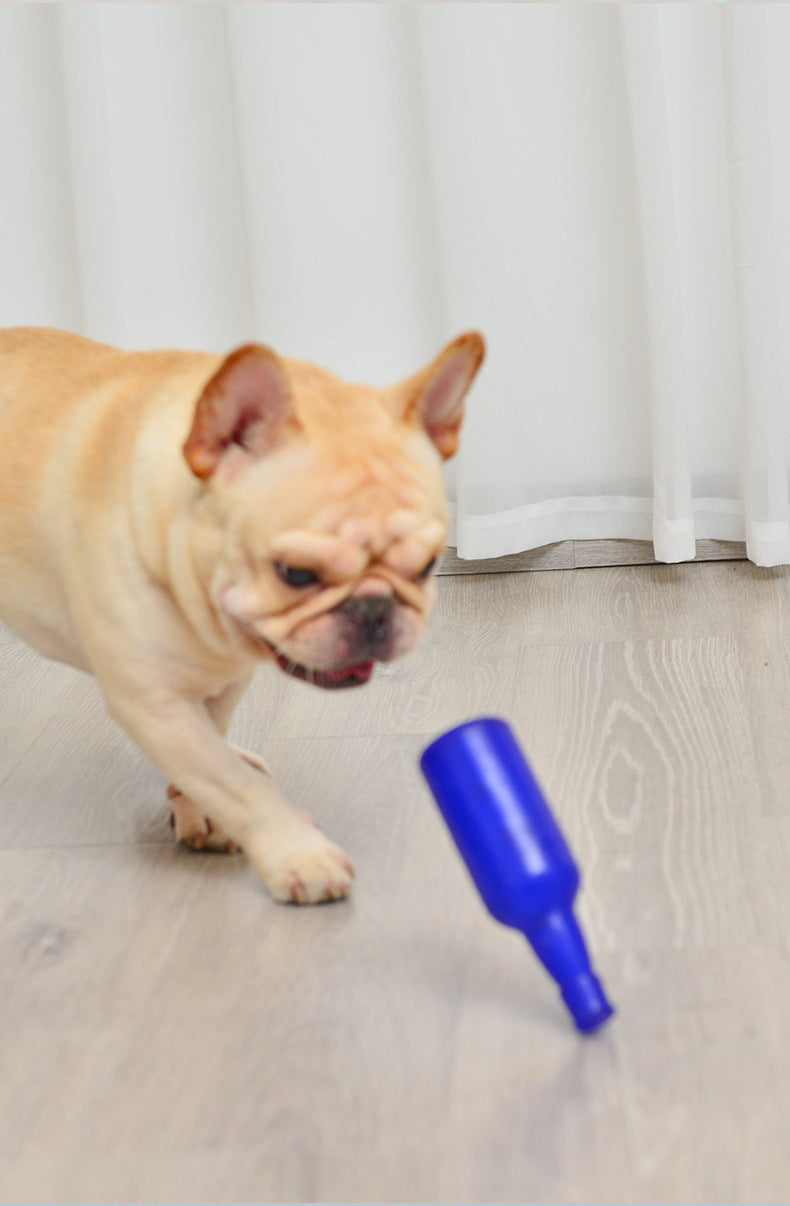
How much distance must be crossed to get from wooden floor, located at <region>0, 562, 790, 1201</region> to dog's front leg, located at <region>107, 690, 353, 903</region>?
0.05 m

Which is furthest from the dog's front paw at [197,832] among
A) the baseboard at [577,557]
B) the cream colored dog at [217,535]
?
the baseboard at [577,557]

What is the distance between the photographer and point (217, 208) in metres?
2.29

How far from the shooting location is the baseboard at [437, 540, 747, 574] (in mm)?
2203

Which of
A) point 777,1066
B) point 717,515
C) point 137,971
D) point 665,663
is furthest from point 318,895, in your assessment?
point 717,515

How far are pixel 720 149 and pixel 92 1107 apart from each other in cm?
165

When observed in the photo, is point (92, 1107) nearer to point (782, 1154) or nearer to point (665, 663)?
point (782, 1154)

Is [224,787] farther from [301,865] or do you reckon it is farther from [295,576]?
[295,576]

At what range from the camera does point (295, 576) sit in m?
1.10

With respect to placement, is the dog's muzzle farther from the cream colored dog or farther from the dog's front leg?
the dog's front leg

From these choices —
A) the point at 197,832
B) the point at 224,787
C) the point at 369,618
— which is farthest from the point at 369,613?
the point at 197,832

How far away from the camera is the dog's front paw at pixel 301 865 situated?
1.25 meters

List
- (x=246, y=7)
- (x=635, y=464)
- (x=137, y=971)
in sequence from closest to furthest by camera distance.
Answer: (x=137, y=971) → (x=246, y=7) → (x=635, y=464)

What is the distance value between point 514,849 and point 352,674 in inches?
9.6

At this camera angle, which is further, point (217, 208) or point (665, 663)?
point (217, 208)
